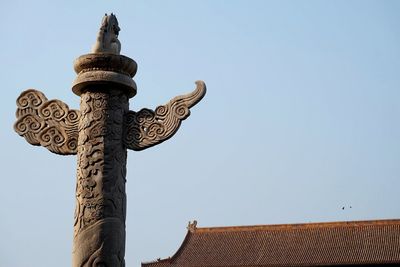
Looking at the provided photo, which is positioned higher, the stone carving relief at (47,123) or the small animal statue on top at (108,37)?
the small animal statue on top at (108,37)

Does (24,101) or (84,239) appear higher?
(24,101)

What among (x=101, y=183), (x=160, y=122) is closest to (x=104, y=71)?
(x=160, y=122)

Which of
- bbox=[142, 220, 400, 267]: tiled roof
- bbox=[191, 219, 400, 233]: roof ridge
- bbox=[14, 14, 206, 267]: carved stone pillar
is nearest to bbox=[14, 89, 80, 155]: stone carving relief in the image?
bbox=[14, 14, 206, 267]: carved stone pillar

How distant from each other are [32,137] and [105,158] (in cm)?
62

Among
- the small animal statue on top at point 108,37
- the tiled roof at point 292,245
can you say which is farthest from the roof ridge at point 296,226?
the small animal statue on top at point 108,37

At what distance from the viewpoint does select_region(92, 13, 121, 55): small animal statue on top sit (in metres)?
5.30

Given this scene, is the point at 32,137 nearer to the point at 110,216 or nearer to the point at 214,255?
the point at 110,216

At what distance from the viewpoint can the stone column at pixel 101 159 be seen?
4.83 meters

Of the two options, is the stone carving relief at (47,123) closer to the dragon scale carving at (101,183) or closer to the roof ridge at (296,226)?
the dragon scale carving at (101,183)

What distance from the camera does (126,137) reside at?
5164 millimetres

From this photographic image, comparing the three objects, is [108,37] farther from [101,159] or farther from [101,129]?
[101,159]

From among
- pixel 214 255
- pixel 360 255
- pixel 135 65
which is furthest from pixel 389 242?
pixel 135 65

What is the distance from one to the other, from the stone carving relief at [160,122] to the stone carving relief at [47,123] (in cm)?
45

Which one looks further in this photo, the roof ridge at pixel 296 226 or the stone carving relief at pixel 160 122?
the roof ridge at pixel 296 226
